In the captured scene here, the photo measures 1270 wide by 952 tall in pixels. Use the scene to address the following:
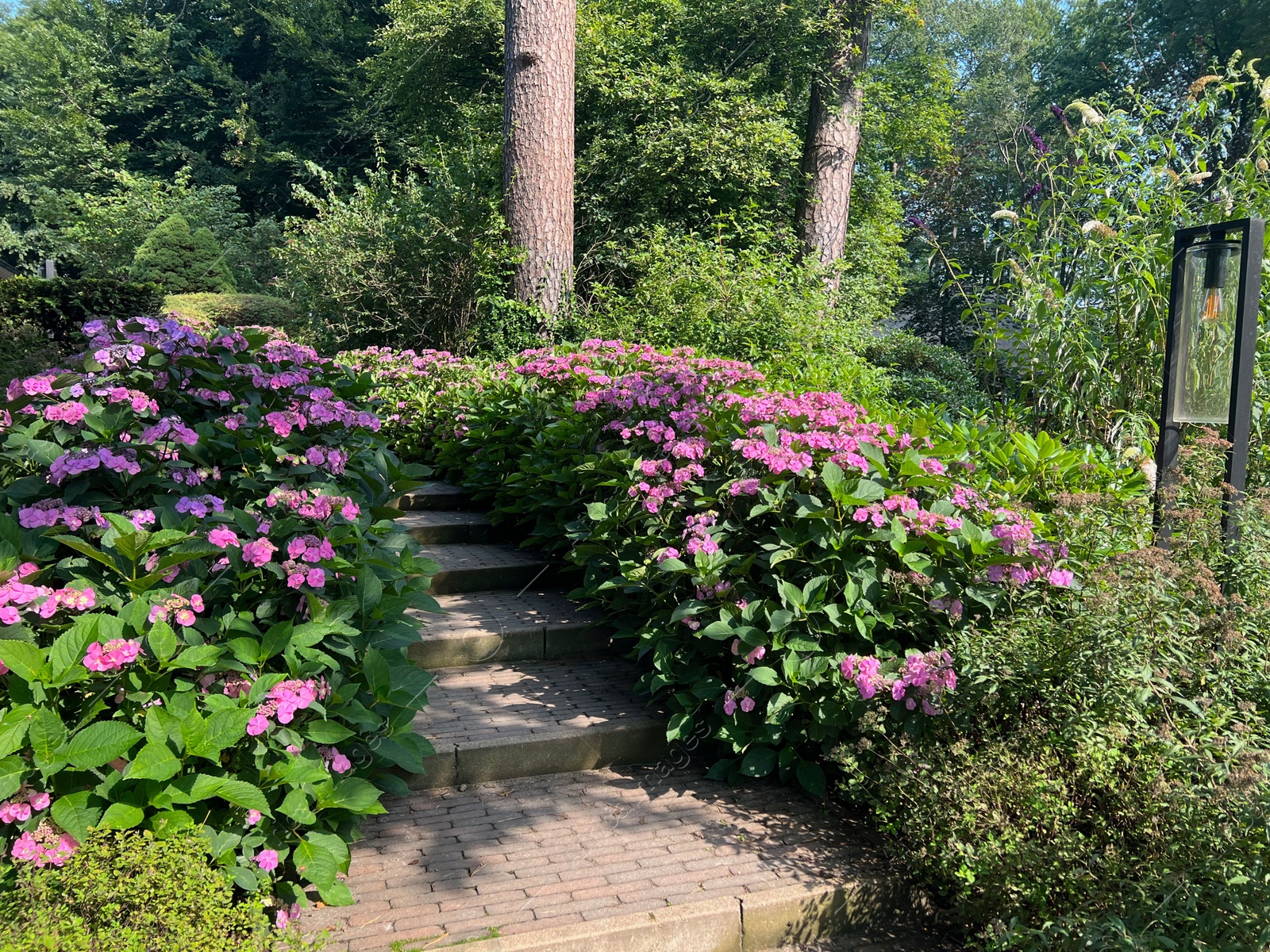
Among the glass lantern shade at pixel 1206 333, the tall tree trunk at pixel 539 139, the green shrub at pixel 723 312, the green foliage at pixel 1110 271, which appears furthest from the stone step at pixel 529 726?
the tall tree trunk at pixel 539 139

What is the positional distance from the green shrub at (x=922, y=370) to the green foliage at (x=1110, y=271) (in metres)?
2.21

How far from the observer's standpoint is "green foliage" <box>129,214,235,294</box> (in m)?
19.8

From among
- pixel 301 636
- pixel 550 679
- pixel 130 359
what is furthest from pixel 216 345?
pixel 550 679

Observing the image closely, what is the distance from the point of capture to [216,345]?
3.22 meters

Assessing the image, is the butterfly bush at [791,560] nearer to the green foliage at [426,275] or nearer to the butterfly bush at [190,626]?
the butterfly bush at [190,626]

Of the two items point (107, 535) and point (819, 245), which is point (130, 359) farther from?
point (819, 245)

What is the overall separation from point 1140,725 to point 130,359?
3156 millimetres

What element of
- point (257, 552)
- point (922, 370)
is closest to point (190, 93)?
point (922, 370)

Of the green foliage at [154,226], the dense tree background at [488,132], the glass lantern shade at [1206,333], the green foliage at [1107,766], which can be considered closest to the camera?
the green foliage at [1107,766]

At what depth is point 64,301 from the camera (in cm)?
1334

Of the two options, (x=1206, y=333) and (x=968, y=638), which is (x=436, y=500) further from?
(x=1206, y=333)

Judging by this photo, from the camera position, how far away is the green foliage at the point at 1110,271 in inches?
173

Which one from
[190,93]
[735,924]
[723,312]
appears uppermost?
[190,93]

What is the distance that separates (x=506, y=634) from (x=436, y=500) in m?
2.08
